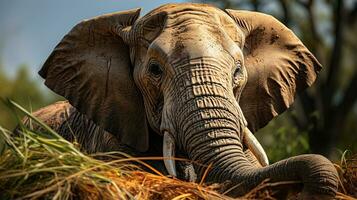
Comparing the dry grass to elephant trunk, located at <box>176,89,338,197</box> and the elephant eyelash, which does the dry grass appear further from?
the elephant eyelash

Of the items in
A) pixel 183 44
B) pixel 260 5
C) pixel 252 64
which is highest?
pixel 183 44

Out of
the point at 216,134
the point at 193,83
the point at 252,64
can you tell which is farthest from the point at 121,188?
the point at 252,64

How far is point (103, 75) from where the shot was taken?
7422 millimetres

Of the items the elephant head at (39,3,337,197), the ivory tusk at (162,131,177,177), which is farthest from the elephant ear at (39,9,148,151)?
the ivory tusk at (162,131,177,177)

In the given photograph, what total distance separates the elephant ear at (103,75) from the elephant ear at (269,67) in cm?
81

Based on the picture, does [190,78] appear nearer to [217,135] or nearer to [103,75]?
[217,135]

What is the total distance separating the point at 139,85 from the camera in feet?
23.1

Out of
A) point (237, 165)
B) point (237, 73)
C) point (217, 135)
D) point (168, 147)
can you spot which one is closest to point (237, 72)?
point (237, 73)

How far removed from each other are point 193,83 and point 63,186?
1.94m

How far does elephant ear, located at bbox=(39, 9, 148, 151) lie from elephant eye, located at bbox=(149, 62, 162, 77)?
435mm

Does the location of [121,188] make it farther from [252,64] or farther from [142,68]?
[252,64]

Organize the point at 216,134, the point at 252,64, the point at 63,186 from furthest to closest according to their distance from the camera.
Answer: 1. the point at 252,64
2. the point at 216,134
3. the point at 63,186

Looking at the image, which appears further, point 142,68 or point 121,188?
point 142,68

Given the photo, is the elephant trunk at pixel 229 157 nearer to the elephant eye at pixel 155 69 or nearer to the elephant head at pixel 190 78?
the elephant head at pixel 190 78
